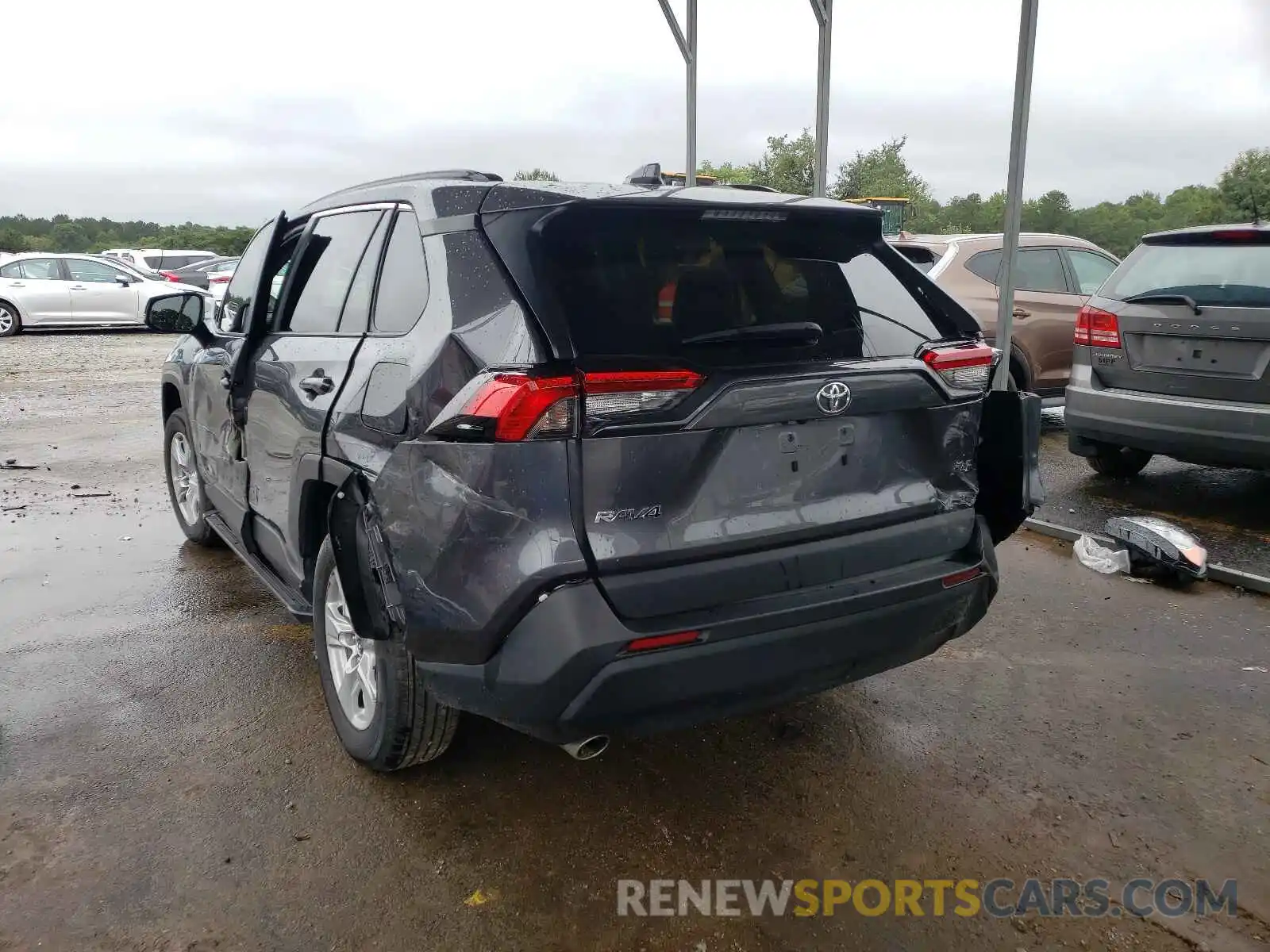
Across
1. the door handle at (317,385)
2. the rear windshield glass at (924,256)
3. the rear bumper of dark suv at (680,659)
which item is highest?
the rear windshield glass at (924,256)

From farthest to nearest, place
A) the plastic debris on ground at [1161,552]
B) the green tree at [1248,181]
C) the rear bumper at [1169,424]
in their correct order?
the green tree at [1248,181]
the rear bumper at [1169,424]
the plastic debris on ground at [1161,552]

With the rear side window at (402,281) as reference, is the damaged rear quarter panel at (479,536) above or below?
below

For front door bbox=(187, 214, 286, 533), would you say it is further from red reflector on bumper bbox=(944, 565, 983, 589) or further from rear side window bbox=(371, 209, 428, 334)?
red reflector on bumper bbox=(944, 565, 983, 589)

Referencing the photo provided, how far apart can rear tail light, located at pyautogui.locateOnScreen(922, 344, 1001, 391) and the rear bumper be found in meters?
3.11

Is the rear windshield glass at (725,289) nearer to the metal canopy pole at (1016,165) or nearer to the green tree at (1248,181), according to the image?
the metal canopy pole at (1016,165)

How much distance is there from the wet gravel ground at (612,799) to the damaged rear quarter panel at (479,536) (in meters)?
0.71

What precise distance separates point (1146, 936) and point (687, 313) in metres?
1.89

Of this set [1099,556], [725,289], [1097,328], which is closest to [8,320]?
[1097,328]

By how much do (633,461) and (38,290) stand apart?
18839 millimetres

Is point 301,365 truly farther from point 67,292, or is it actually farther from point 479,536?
point 67,292

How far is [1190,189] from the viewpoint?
11156 mm

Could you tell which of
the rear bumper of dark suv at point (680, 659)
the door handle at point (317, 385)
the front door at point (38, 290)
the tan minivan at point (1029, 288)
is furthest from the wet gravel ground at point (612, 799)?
the front door at point (38, 290)

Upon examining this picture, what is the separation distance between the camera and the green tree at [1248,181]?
11.6 meters

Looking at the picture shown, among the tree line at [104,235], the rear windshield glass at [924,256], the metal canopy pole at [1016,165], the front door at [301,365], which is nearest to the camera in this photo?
the front door at [301,365]
